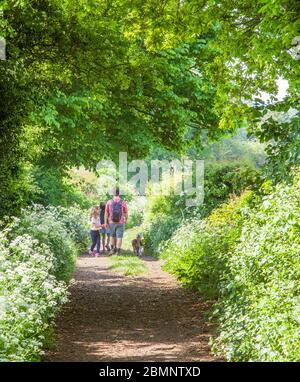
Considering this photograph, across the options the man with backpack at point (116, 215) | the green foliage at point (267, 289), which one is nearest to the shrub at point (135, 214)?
the man with backpack at point (116, 215)

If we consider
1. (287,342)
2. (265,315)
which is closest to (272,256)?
(265,315)

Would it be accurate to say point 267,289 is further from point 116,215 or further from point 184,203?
point 184,203

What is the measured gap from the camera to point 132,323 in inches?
389

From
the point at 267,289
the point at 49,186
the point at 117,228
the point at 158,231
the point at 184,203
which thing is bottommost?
the point at 158,231

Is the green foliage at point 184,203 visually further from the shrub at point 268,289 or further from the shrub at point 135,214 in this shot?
the shrub at point 135,214

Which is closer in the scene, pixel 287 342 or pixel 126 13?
Result: pixel 287 342

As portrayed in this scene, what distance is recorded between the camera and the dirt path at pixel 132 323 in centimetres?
782

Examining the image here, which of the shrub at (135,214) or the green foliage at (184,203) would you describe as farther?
the shrub at (135,214)

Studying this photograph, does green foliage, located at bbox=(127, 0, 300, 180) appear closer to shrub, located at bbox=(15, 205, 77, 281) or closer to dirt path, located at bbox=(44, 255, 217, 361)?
dirt path, located at bbox=(44, 255, 217, 361)

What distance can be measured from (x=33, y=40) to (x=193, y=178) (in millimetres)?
10035

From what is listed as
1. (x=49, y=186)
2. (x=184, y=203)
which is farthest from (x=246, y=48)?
(x=49, y=186)

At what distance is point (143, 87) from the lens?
51.5ft

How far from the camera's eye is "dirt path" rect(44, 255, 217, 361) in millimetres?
7816
